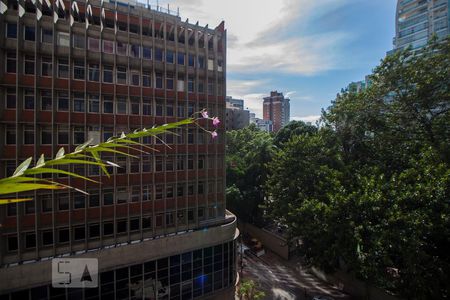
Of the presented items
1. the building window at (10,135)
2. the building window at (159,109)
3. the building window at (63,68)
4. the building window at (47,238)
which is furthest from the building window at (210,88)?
the building window at (47,238)

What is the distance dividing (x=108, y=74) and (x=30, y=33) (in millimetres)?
4885

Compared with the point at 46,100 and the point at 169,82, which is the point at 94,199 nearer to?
the point at 46,100

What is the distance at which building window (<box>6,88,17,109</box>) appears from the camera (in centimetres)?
1681

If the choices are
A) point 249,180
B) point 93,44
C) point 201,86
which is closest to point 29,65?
point 93,44

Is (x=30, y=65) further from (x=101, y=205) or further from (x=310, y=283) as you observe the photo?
(x=310, y=283)

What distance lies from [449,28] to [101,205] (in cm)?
6579

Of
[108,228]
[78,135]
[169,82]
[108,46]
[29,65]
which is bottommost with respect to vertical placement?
[108,228]

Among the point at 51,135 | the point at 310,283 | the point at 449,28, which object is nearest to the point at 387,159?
the point at 310,283

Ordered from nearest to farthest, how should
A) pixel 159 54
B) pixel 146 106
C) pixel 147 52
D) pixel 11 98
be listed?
pixel 11 98
pixel 146 106
pixel 147 52
pixel 159 54

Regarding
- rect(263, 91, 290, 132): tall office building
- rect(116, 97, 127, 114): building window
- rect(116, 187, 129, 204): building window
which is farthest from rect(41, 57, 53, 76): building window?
rect(263, 91, 290, 132): tall office building

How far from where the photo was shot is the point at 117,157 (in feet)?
65.5

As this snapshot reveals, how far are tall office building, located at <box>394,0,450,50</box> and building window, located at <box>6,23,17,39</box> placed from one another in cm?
5970

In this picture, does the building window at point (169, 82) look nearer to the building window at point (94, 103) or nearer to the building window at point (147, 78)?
the building window at point (147, 78)

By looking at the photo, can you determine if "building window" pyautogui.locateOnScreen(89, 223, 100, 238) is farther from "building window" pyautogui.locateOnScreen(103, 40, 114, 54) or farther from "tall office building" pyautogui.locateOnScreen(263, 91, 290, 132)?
"tall office building" pyautogui.locateOnScreen(263, 91, 290, 132)
